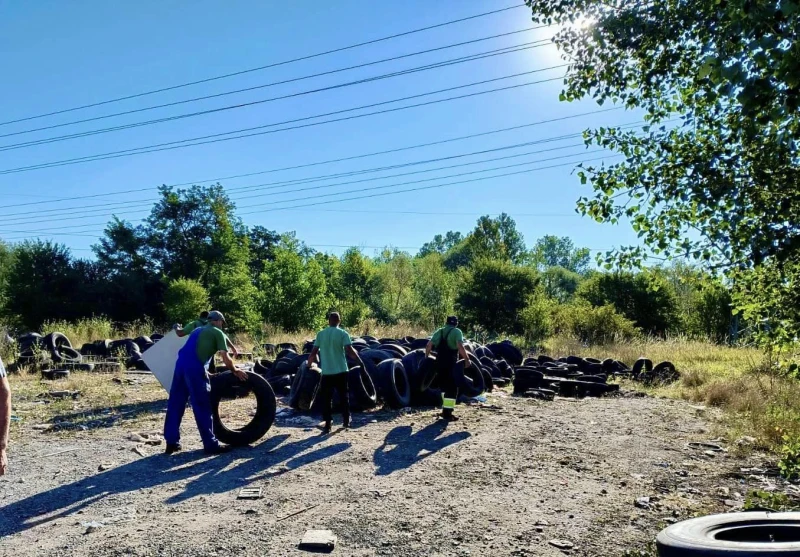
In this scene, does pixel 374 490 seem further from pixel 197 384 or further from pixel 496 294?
pixel 496 294

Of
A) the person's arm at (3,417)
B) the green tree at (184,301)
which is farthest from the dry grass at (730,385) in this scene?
the green tree at (184,301)

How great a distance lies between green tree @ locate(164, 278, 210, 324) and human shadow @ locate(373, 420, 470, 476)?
29019 millimetres

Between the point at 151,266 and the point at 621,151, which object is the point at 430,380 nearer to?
the point at 621,151

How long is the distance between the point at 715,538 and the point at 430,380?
744cm

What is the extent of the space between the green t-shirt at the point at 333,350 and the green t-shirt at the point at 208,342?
1.87 meters

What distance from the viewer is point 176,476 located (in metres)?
7.14

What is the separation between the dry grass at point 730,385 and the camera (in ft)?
29.9

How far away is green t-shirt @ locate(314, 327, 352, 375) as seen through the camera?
31.4 ft

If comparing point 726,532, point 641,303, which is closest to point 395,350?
point 726,532

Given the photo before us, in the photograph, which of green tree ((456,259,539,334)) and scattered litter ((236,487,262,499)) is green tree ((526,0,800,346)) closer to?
scattered litter ((236,487,262,499))

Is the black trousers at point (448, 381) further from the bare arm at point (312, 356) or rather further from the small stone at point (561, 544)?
the small stone at point (561, 544)

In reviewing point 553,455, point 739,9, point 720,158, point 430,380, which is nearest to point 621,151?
point 720,158

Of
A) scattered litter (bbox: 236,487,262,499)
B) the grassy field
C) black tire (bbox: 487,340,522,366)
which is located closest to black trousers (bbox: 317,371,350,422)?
scattered litter (bbox: 236,487,262,499)

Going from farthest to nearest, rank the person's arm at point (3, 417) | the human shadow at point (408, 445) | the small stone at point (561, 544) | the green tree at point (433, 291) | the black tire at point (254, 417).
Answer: the green tree at point (433, 291), the black tire at point (254, 417), the human shadow at point (408, 445), the small stone at point (561, 544), the person's arm at point (3, 417)
